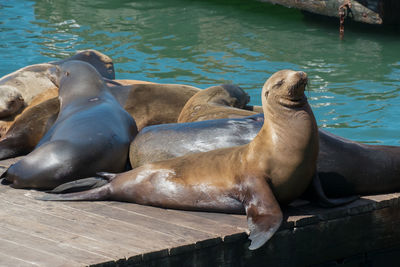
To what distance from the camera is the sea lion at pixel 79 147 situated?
489 centimetres

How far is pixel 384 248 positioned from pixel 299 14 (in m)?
9.98

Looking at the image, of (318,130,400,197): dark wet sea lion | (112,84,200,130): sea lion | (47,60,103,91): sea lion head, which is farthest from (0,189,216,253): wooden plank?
(112,84,200,130): sea lion

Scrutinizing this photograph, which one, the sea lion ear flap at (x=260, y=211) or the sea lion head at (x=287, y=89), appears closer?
the sea lion ear flap at (x=260, y=211)

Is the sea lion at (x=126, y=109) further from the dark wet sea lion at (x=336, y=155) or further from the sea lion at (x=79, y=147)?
the dark wet sea lion at (x=336, y=155)

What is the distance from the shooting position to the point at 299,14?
14.1m

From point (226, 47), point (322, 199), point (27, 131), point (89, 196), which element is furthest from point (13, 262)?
point (226, 47)

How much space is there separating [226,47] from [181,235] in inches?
331

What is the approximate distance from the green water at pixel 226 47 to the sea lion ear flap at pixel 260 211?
417cm

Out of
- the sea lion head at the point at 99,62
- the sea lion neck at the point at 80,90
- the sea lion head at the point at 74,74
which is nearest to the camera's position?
the sea lion neck at the point at 80,90

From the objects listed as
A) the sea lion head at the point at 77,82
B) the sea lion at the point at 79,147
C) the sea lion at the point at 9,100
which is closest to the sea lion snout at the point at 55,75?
the sea lion head at the point at 77,82

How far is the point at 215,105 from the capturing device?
19.6 feet

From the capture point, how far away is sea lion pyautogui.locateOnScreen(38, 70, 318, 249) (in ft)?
13.2

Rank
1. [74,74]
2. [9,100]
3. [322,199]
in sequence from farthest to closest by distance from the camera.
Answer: [9,100] → [74,74] → [322,199]

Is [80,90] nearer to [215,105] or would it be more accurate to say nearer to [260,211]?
[215,105]
